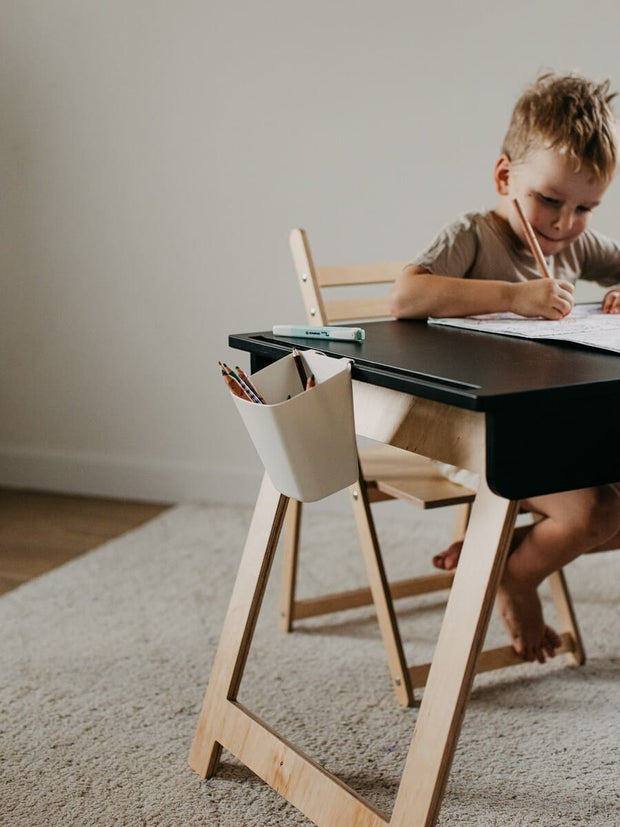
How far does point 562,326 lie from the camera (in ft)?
4.27

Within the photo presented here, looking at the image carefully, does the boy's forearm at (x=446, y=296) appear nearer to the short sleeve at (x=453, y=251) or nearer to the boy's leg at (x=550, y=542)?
the short sleeve at (x=453, y=251)

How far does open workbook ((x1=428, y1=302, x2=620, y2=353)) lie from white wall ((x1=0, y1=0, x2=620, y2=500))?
0.91 m

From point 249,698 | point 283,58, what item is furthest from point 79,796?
point 283,58

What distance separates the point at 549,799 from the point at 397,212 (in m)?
1.55

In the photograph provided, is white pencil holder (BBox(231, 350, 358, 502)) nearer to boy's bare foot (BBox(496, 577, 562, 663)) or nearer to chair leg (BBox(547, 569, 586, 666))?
boy's bare foot (BBox(496, 577, 562, 663))

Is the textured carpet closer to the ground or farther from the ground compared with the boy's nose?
closer to the ground

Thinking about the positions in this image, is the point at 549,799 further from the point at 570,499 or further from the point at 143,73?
the point at 143,73

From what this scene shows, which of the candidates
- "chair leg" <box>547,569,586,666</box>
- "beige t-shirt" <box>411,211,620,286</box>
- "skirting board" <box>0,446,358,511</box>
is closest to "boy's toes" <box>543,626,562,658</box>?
"chair leg" <box>547,569,586,666</box>

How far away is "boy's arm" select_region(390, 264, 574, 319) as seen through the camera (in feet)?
4.54

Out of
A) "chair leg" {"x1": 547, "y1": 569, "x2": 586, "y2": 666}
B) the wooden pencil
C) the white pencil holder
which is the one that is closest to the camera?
the white pencil holder

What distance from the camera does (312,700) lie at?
1590 mm

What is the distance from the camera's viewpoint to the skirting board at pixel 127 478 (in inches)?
109

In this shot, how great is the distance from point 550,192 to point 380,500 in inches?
22.7

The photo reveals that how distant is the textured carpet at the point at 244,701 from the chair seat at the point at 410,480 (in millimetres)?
347
